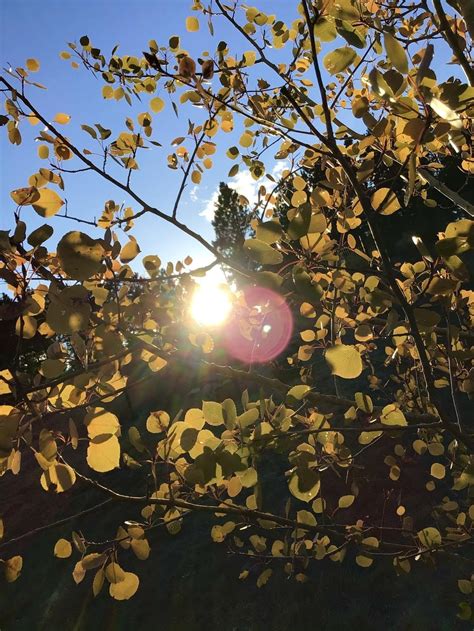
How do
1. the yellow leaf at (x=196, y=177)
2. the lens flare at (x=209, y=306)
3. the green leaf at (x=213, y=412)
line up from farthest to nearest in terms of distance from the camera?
the yellow leaf at (x=196, y=177), the lens flare at (x=209, y=306), the green leaf at (x=213, y=412)

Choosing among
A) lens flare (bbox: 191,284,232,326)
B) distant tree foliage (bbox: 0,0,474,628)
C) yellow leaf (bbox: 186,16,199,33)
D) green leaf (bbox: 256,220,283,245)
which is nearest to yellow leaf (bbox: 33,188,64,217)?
distant tree foliage (bbox: 0,0,474,628)

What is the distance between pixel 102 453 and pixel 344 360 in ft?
1.45

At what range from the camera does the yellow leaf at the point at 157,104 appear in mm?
1391

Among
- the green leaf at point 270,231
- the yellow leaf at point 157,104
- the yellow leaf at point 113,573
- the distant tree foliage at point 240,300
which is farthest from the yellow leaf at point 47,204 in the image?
the yellow leaf at point 157,104

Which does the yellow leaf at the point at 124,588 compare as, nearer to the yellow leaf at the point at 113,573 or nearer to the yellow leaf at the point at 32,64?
the yellow leaf at the point at 113,573

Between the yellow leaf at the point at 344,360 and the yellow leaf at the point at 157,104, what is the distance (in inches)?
44.2

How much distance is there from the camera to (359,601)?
3.99 meters

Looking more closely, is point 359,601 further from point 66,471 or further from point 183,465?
point 66,471

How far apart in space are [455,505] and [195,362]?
1.52 metres

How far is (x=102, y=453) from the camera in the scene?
733 mm

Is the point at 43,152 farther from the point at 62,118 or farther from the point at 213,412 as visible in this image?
the point at 213,412

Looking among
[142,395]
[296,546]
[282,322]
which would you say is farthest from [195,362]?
[142,395]

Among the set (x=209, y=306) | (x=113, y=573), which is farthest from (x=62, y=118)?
(x=113, y=573)

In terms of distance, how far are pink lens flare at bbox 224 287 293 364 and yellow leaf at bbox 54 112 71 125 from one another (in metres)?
0.67
